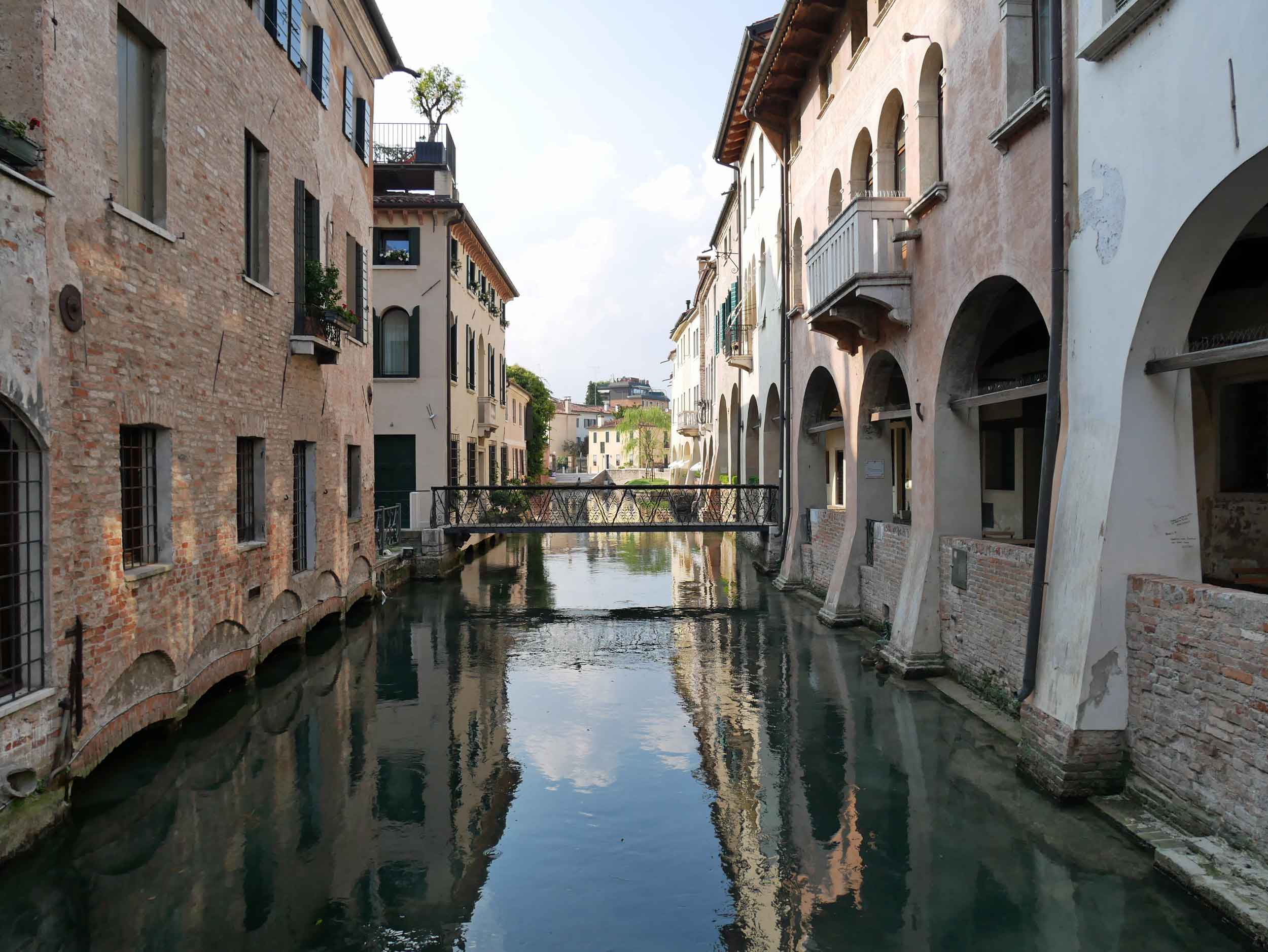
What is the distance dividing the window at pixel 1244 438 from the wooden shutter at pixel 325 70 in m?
12.8

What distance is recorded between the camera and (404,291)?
22688mm

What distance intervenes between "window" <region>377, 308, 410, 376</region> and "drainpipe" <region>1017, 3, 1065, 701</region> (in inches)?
707

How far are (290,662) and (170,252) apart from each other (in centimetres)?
553

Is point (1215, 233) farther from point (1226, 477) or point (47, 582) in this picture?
point (47, 582)

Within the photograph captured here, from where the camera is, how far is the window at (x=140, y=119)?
7902 mm

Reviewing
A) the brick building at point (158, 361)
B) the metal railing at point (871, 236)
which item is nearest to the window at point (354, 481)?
the brick building at point (158, 361)

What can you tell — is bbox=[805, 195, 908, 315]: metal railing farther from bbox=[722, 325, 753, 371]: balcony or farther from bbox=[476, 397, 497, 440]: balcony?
bbox=[476, 397, 497, 440]: balcony

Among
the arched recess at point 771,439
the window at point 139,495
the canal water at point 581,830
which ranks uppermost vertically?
the arched recess at point 771,439

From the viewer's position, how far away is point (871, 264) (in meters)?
11.2

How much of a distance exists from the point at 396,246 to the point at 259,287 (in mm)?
12546

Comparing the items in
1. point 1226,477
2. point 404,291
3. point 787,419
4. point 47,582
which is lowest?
point 47,582

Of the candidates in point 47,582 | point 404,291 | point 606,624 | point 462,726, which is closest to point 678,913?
point 462,726

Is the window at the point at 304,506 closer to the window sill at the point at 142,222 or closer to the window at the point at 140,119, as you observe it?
the window sill at the point at 142,222

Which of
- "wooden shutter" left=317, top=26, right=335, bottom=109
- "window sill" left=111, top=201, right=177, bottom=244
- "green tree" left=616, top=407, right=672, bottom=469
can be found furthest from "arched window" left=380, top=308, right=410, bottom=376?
"green tree" left=616, top=407, right=672, bottom=469
